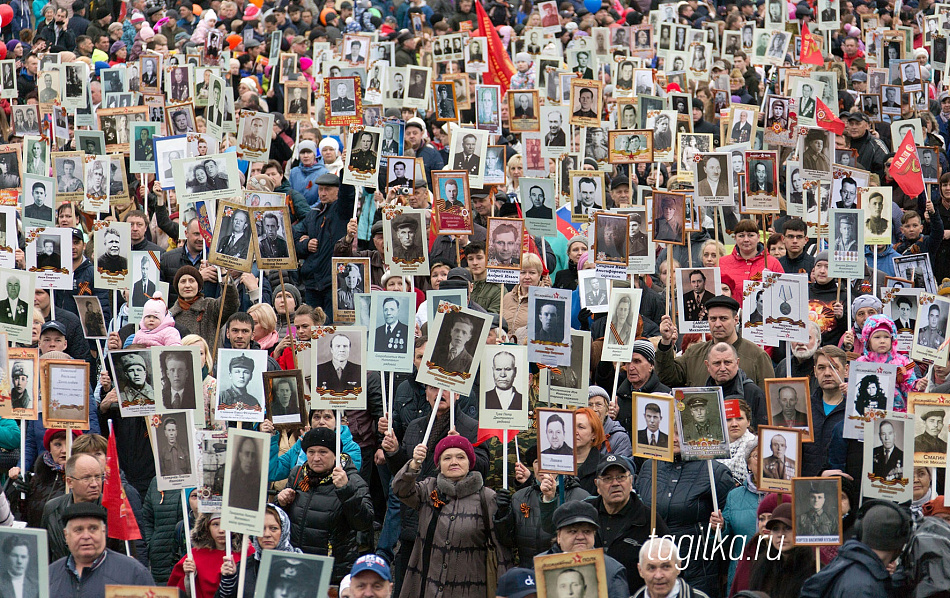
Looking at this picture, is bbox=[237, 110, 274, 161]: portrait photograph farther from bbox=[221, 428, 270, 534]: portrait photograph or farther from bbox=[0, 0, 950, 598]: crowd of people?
bbox=[221, 428, 270, 534]: portrait photograph

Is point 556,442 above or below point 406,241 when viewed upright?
below

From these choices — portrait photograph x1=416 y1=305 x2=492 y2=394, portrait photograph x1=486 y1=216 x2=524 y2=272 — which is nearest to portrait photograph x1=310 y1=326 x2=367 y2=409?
portrait photograph x1=416 y1=305 x2=492 y2=394

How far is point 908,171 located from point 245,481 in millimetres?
8261

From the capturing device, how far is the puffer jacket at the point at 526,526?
759 cm

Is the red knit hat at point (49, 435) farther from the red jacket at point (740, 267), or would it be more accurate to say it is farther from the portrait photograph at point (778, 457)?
the red jacket at point (740, 267)

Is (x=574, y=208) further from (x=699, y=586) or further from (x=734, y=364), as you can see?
(x=699, y=586)

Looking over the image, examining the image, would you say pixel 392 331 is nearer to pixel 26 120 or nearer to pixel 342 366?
pixel 342 366

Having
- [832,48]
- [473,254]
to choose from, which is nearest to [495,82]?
[832,48]

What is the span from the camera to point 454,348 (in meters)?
8.20

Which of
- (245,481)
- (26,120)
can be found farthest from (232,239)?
(26,120)

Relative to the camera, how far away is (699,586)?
24.6 ft

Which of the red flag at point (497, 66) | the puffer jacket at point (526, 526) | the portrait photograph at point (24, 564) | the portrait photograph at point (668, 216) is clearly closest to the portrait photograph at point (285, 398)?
the puffer jacket at point (526, 526)

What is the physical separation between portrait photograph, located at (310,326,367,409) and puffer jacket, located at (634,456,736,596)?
6.02 feet

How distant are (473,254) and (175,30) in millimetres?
11244
